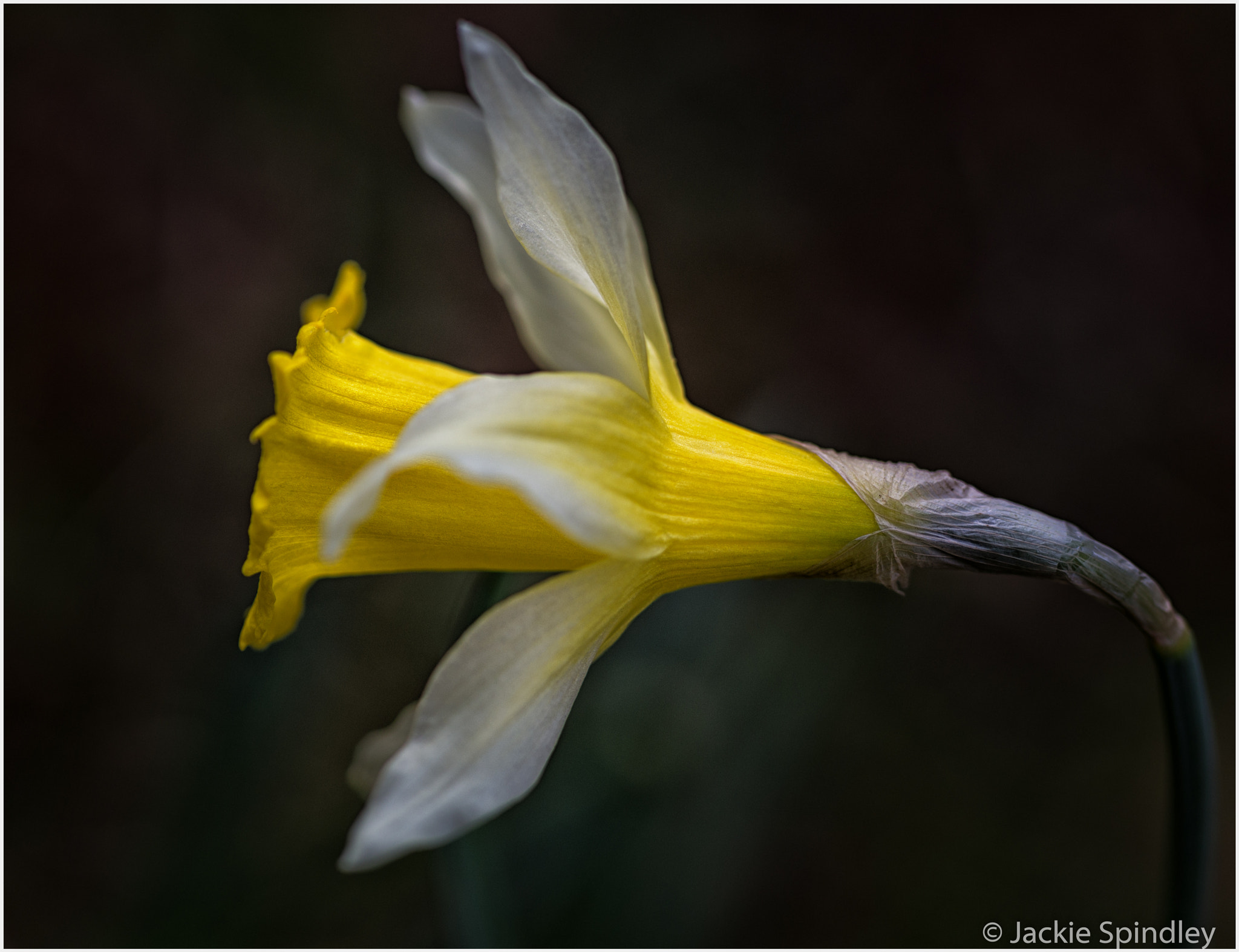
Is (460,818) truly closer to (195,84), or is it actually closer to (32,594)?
(32,594)

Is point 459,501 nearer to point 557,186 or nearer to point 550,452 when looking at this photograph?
point 550,452

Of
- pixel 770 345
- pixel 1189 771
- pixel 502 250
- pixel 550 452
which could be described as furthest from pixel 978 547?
pixel 770 345

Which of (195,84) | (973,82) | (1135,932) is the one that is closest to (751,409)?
(1135,932)

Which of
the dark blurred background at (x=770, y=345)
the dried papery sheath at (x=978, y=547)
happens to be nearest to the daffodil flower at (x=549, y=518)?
the dried papery sheath at (x=978, y=547)

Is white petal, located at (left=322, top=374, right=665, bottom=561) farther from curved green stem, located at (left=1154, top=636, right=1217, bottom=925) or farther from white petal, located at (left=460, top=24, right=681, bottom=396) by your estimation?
curved green stem, located at (left=1154, top=636, right=1217, bottom=925)

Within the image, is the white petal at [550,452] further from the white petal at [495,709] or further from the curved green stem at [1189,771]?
the curved green stem at [1189,771]

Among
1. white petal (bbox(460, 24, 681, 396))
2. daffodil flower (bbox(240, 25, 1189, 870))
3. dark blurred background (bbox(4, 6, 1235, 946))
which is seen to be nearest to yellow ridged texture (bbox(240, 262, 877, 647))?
daffodil flower (bbox(240, 25, 1189, 870))
